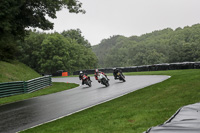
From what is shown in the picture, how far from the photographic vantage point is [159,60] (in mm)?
91625

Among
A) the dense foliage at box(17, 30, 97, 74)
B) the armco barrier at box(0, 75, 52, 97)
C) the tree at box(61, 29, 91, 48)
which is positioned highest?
the tree at box(61, 29, 91, 48)

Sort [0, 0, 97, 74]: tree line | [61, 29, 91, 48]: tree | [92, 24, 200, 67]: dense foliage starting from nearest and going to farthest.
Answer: [0, 0, 97, 74]: tree line < [92, 24, 200, 67]: dense foliage < [61, 29, 91, 48]: tree

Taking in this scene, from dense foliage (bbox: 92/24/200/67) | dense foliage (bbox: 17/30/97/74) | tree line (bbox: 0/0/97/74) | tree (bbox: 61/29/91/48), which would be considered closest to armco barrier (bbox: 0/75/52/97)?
tree line (bbox: 0/0/97/74)

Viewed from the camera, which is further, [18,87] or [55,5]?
[55,5]

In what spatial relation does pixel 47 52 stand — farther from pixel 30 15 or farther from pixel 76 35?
pixel 30 15

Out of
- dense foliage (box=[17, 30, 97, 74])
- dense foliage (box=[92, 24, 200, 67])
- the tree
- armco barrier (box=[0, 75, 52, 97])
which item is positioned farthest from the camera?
the tree

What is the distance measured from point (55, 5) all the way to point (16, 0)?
3971 millimetres

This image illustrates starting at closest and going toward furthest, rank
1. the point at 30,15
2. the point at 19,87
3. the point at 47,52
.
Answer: the point at 19,87
the point at 30,15
the point at 47,52

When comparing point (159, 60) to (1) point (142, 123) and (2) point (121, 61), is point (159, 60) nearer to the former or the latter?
(2) point (121, 61)

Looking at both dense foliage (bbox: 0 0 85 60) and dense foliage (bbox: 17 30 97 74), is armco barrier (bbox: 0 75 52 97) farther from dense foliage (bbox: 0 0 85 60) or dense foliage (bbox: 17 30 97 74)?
dense foliage (bbox: 17 30 97 74)

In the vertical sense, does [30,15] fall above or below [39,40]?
below

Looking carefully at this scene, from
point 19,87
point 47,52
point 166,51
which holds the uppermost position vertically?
point 166,51

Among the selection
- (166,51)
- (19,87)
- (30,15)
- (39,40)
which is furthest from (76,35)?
(19,87)

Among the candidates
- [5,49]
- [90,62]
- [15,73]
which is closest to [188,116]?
[15,73]
